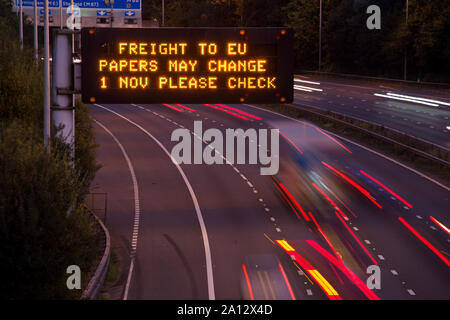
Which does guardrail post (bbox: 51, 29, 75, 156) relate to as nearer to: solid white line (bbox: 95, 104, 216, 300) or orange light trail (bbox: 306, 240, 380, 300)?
solid white line (bbox: 95, 104, 216, 300)

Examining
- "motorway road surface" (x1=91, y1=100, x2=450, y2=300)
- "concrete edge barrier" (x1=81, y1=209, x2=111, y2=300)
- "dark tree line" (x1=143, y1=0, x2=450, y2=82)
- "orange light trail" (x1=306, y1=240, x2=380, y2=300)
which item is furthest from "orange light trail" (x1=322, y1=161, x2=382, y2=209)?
"dark tree line" (x1=143, y1=0, x2=450, y2=82)

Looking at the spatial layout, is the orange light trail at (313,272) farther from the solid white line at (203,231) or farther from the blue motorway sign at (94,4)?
the blue motorway sign at (94,4)

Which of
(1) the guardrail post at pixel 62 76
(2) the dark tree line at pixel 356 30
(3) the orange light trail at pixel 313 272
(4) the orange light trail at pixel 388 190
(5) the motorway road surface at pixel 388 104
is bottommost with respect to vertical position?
(3) the orange light trail at pixel 313 272

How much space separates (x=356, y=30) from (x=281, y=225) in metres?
82.6

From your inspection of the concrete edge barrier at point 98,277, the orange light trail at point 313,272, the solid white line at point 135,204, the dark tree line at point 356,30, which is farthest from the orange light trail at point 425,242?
the dark tree line at point 356,30

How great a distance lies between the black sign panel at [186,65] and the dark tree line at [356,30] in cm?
7082

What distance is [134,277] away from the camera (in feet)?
88.7

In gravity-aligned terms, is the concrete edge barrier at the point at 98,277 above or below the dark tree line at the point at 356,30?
below

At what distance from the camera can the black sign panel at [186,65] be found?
78.0 ft

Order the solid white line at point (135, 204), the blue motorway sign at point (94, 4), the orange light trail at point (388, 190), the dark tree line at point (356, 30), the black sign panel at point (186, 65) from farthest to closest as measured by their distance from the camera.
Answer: the dark tree line at point (356, 30) < the blue motorway sign at point (94, 4) < the orange light trail at point (388, 190) < the solid white line at point (135, 204) < the black sign panel at point (186, 65)

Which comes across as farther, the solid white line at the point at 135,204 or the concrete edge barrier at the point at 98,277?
the solid white line at the point at 135,204

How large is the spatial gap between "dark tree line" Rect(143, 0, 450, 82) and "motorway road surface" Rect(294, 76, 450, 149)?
8.45 m

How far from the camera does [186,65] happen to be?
23.9 meters
